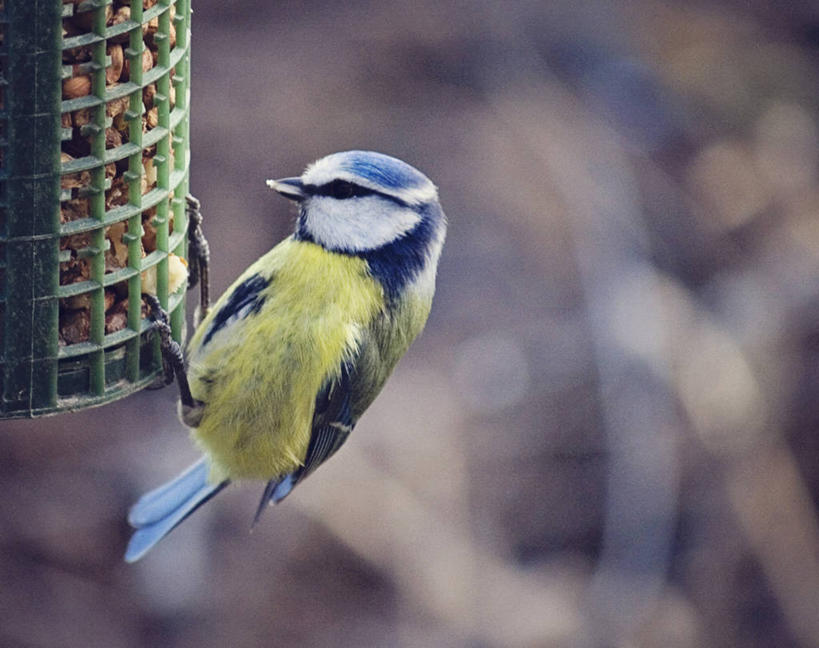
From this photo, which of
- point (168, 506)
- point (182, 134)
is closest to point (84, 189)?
point (182, 134)

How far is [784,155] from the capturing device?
291 inches

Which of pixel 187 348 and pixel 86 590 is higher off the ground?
pixel 187 348

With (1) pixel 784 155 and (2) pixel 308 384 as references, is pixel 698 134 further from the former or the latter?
(2) pixel 308 384

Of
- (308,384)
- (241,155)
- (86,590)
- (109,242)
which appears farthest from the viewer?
Result: (241,155)

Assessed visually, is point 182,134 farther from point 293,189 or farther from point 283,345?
point 283,345

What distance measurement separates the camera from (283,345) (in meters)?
3.42

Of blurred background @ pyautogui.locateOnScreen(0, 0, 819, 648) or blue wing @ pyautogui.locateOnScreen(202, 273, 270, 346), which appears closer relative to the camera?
blue wing @ pyautogui.locateOnScreen(202, 273, 270, 346)

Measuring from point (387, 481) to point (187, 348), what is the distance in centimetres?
264

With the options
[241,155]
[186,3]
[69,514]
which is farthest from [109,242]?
[241,155]

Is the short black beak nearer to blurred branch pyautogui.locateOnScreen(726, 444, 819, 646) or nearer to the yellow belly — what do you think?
the yellow belly

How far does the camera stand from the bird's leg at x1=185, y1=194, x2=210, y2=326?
3519mm

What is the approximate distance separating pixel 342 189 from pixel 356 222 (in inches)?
4.4

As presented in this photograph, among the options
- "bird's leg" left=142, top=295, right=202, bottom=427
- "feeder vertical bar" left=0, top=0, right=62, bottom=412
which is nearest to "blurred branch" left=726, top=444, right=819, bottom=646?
"bird's leg" left=142, top=295, right=202, bottom=427

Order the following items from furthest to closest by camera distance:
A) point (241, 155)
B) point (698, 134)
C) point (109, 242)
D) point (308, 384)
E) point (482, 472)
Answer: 1. point (698, 134)
2. point (241, 155)
3. point (482, 472)
4. point (308, 384)
5. point (109, 242)
